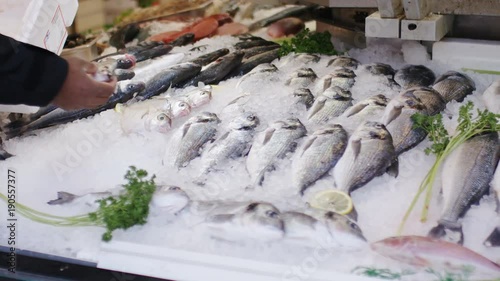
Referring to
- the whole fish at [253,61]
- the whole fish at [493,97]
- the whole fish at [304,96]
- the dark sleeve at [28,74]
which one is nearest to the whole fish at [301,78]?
the whole fish at [304,96]

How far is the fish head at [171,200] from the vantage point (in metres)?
2.07

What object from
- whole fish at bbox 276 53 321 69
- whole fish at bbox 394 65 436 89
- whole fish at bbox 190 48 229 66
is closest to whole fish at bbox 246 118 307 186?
whole fish at bbox 394 65 436 89

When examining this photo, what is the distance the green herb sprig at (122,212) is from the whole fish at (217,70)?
4.11 ft

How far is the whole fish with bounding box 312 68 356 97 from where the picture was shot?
2.98m

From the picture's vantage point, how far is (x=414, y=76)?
9.97ft

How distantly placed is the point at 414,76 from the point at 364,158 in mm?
1020

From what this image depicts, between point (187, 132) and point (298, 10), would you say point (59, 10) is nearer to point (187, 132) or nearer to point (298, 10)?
point (187, 132)

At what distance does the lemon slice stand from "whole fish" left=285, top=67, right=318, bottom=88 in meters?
1.10

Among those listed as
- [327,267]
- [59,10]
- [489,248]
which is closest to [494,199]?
[489,248]

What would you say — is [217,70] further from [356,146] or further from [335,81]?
[356,146]

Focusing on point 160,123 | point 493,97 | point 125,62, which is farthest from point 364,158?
point 125,62

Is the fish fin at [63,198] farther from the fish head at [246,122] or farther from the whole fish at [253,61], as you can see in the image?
the whole fish at [253,61]

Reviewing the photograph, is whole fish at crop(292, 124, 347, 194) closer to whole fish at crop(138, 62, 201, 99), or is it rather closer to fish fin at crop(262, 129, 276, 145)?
fish fin at crop(262, 129, 276, 145)

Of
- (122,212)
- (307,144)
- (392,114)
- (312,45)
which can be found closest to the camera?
(122,212)
